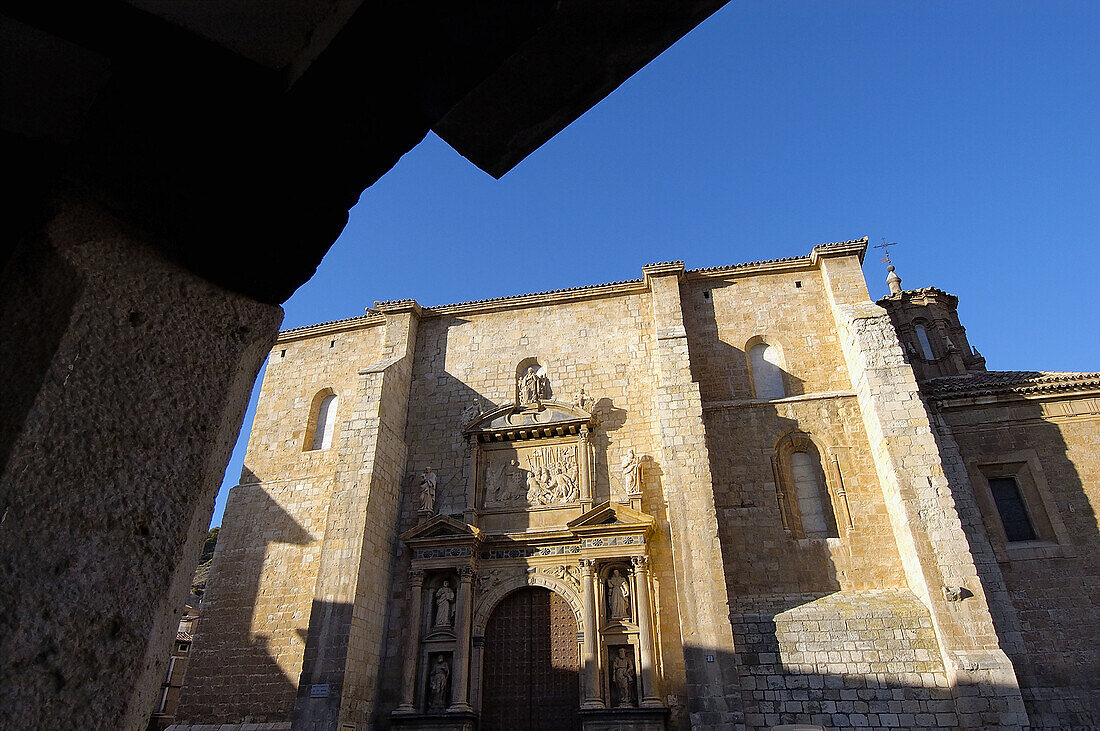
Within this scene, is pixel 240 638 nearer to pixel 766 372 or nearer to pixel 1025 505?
pixel 766 372

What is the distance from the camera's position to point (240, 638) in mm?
14617

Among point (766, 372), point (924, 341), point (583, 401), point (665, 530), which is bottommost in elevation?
point (665, 530)

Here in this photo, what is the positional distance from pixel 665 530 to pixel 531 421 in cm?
390

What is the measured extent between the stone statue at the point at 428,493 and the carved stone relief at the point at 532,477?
1.17 meters

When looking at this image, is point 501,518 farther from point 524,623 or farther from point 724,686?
point 724,686

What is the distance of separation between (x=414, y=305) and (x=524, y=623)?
27.9ft

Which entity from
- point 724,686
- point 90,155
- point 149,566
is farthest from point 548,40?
point 724,686

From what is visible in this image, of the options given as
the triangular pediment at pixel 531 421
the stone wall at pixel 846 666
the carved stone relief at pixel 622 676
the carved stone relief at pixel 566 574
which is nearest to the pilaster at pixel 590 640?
the carved stone relief at pixel 566 574

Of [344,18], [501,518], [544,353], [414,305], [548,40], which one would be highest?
[414,305]

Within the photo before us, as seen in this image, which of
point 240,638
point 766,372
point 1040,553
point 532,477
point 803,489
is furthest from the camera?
point 766,372

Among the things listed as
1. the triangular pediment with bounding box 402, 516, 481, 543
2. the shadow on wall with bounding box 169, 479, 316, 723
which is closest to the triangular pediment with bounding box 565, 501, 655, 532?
the triangular pediment with bounding box 402, 516, 481, 543

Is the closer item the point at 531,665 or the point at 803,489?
the point at 531,665

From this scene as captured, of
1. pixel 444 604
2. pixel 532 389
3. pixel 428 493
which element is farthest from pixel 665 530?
pixel 428 493

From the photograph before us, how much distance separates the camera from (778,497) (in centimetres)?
1376
